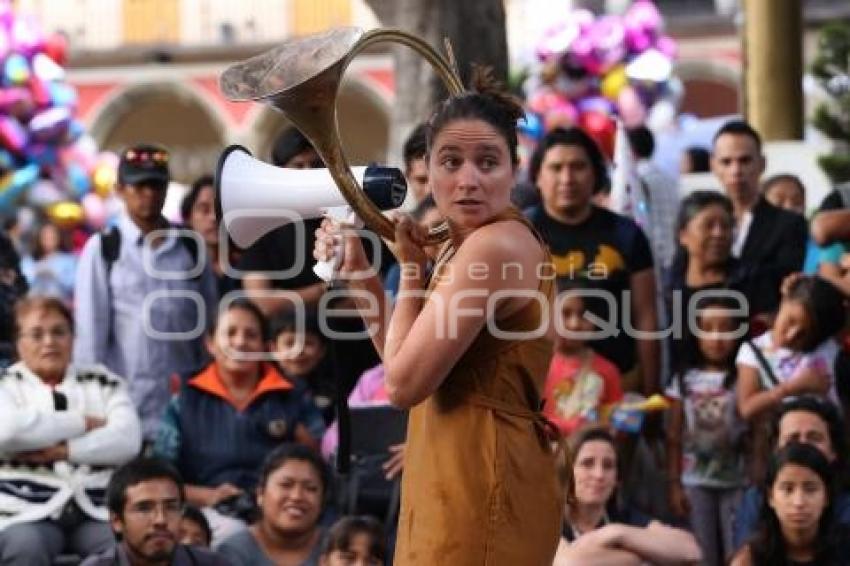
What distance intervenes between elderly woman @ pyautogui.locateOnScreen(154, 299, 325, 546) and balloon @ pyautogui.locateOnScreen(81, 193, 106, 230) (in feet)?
19.0

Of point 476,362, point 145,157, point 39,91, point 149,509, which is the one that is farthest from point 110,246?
point 39,91

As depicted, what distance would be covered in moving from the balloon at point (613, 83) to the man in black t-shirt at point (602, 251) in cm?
478

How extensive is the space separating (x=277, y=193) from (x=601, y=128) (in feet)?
22.0

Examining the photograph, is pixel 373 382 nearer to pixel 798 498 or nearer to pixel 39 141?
pixel 798 498

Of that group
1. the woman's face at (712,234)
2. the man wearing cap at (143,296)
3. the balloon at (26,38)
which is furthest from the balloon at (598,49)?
the man wearing cap at (143,296)

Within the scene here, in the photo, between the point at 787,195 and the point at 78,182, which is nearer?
the point at 787,195

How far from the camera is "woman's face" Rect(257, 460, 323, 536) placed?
23.1 ft

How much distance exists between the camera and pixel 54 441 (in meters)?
7.06

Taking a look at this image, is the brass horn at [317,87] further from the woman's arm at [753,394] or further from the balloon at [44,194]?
the balloon at [44,194]

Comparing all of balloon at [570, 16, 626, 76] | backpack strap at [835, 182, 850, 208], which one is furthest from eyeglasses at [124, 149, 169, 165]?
balloon at [570, 16, 626, 76]

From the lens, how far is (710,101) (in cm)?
3155

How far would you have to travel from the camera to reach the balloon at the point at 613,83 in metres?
12.5

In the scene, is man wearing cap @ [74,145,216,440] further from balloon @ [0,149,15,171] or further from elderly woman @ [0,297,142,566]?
balloon @ [0,149,15,171]

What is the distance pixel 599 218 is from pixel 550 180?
239 millimetres
